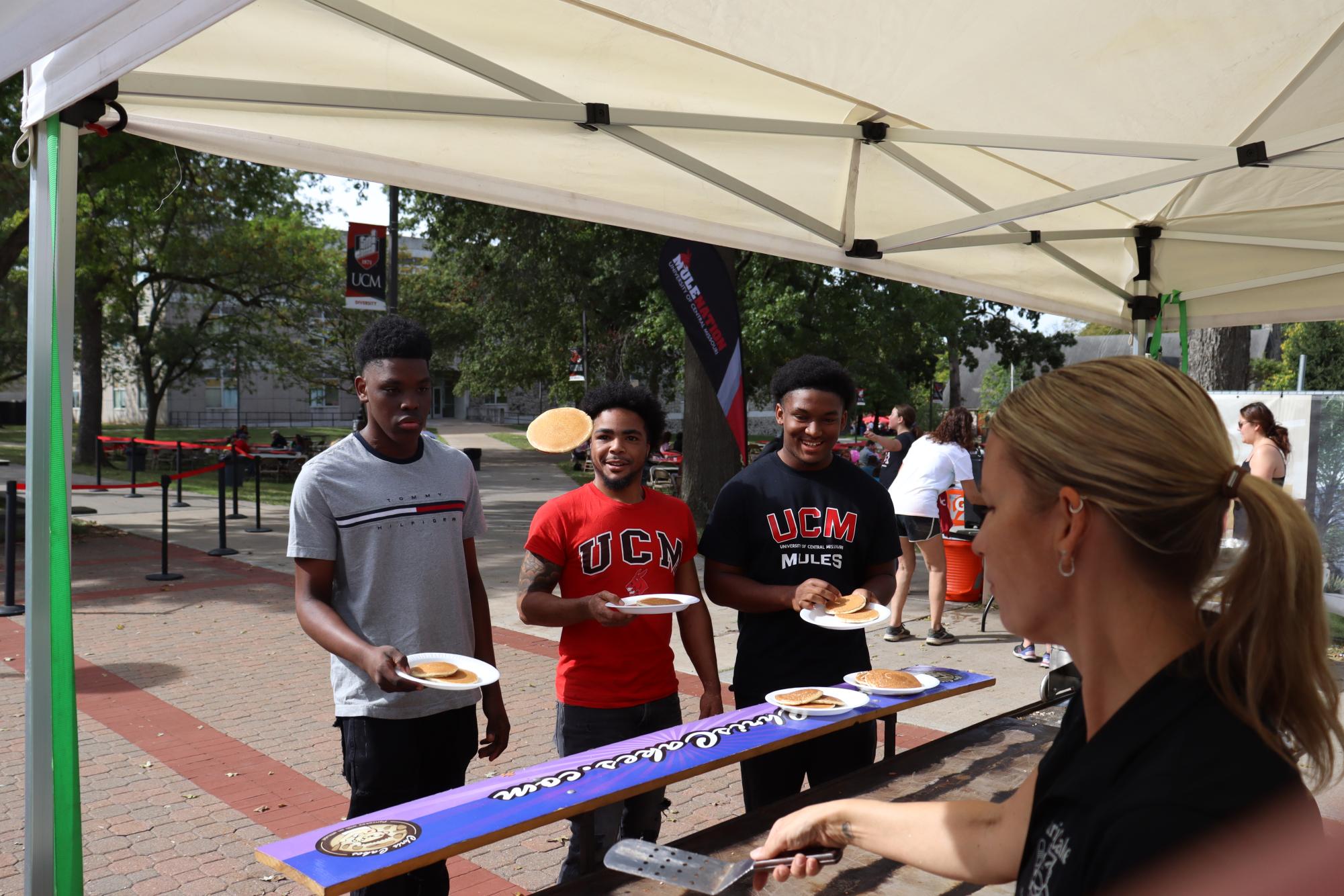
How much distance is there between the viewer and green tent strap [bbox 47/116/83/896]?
8.69 ft

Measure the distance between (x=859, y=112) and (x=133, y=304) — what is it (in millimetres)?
26129

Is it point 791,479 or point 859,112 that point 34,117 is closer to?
point 791,479

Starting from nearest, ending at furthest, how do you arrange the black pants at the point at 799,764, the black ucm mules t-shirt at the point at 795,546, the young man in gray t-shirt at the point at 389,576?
the young man in gray t-shirt at the point at 389,576, the black pants at the point at 799,764, the black ucm mules t-shirt at the point at 795,546

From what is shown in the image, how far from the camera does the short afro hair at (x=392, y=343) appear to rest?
3.05 m

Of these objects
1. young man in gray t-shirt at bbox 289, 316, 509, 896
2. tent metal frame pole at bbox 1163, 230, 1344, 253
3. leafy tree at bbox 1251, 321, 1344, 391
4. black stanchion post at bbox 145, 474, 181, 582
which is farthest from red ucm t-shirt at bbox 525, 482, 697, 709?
leafy tree at bbox 1251, 321, 1344, 391

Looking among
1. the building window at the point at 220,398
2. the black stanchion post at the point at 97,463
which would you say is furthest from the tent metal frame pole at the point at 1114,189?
the building window at the point at 220,398

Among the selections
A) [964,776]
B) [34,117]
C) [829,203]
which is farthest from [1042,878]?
[829,203]

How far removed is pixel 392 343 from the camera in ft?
10.0

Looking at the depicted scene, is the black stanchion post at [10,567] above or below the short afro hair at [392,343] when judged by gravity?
below

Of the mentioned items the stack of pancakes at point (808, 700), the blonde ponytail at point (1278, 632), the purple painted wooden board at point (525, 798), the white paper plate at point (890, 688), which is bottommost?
the purple painted wooden board at point (525, 798)

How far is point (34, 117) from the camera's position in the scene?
105 inches

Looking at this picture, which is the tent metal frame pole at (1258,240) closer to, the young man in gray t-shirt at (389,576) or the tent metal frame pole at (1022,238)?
the tent metal frame pole at (1022,238)

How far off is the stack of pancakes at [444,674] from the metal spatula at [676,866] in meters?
0.70

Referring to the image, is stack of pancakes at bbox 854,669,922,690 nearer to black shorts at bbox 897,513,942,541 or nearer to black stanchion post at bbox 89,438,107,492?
black shorts at bbox 897,513,942,541
